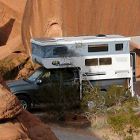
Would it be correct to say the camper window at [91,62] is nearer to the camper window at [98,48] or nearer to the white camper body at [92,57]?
the white camper body at [92,57]

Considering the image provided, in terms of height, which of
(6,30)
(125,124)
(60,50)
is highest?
(6,30)

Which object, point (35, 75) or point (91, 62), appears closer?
point (35, 75)

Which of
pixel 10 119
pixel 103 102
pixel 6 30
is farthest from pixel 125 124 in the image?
pixel 6 30

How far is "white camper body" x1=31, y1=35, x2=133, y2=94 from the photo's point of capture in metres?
15.1

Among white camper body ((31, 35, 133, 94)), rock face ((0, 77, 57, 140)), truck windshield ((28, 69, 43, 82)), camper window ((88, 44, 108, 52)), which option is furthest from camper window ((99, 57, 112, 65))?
rock face ((0, 77, 57, 140))

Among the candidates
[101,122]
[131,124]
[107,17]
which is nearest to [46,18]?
[107,17]

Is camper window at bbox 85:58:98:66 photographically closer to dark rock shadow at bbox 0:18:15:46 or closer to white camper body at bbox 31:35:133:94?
white camper body at bbox 31:35:133:94

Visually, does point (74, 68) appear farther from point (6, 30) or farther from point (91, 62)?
point (6, 30)

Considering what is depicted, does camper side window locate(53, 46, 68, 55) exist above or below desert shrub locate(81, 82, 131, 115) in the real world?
above

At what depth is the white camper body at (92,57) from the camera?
49.5 ft

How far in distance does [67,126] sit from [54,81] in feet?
4.97

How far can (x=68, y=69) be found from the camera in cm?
1512

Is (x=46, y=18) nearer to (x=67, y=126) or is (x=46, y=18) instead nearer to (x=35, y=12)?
(x=35, y=12)

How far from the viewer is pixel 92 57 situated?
15.4 metres
